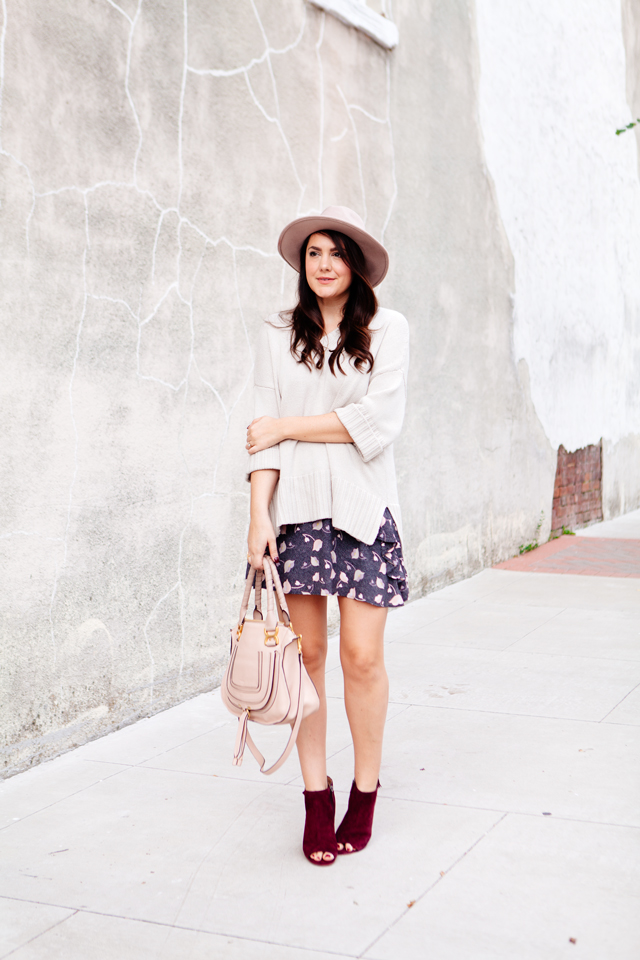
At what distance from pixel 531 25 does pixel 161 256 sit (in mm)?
5225

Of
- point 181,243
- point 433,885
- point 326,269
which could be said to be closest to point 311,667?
point 433,885

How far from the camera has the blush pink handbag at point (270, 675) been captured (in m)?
2.47

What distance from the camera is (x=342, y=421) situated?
2.62 m

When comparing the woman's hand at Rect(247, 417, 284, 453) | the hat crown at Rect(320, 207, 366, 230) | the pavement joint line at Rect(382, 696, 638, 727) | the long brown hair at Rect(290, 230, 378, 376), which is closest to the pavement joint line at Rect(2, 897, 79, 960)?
the woman's hand at Rect(247, 417, 284, 453)

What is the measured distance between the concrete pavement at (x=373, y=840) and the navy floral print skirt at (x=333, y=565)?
0.71 m

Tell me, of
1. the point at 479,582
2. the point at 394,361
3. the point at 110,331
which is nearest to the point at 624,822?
the point at 394,361

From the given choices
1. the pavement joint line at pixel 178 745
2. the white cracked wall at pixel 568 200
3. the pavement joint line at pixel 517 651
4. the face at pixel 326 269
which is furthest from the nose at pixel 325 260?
the white cracked wall at pixel 568 200

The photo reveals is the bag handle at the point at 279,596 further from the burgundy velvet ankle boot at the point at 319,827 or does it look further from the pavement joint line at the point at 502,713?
the pavement joint line at the point at 502,713

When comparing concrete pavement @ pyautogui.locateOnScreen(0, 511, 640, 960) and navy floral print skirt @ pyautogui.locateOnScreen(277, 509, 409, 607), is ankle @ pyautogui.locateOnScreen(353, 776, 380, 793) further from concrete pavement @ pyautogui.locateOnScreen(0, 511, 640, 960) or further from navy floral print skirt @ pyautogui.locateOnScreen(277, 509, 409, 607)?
navy floral print skirt @ pyautogui.locateOnScreen(277, 509, 409, 607)

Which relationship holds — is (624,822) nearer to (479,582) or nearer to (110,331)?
(110,331)

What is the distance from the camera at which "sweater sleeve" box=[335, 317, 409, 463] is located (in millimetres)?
2617

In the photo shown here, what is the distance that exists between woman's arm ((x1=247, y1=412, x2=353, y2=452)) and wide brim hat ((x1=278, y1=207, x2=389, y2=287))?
1.39 feet

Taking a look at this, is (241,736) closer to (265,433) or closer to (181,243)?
(265,433)

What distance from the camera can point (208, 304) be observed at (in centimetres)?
426
